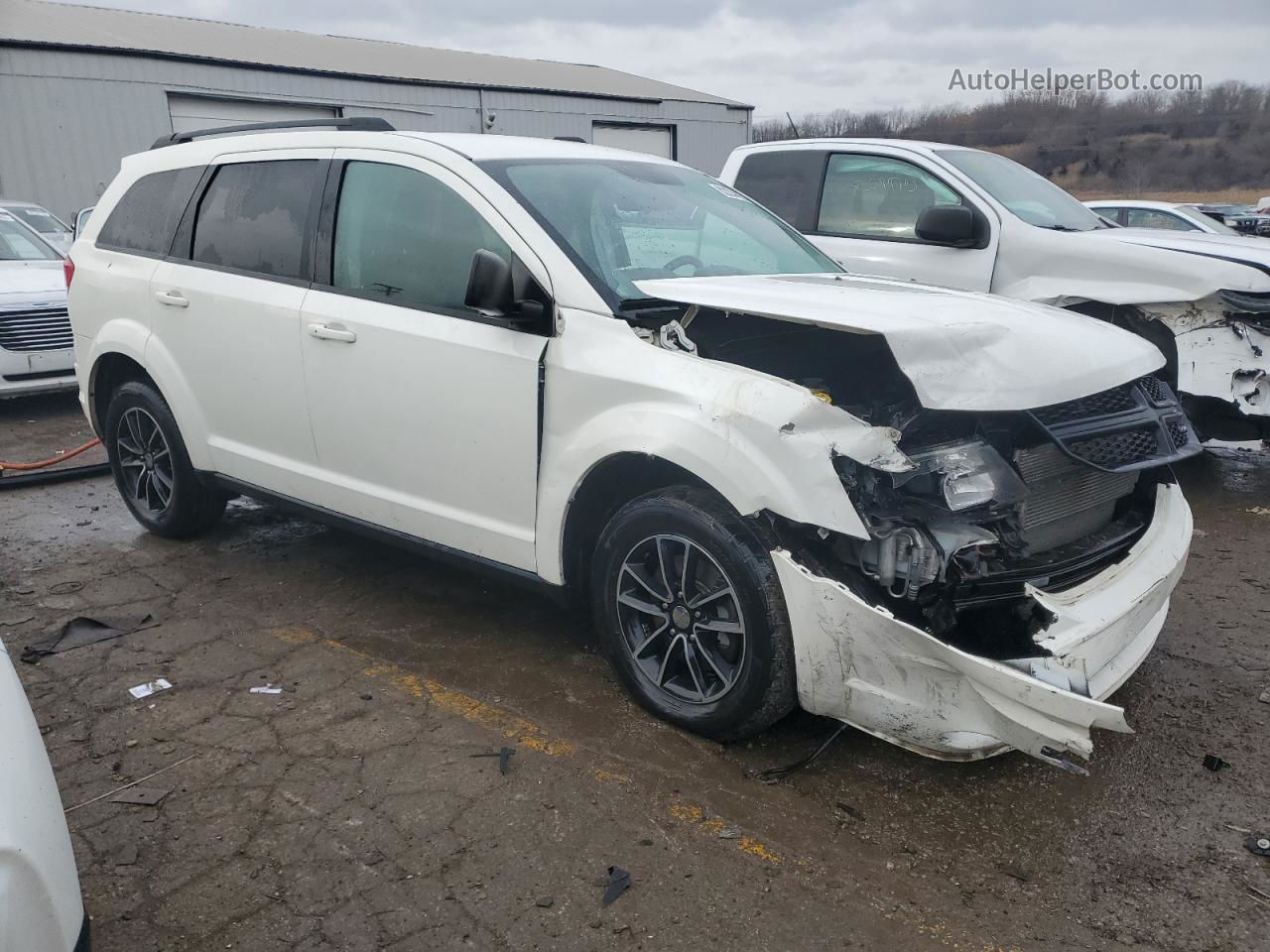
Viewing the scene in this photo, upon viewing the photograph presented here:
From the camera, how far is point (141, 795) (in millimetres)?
3002

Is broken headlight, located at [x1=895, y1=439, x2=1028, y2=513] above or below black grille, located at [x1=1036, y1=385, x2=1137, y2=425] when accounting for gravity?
below

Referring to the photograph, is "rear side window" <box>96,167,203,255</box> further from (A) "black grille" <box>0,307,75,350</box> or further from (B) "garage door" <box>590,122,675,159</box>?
(B) "garage door" <box>590,122,675,159</box>

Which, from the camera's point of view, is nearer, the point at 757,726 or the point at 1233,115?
the point at 757,726

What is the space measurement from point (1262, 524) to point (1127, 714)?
8.46 ft

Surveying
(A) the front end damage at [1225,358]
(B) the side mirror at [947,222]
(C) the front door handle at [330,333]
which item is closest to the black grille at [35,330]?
(C) the front door handle at [330,333]

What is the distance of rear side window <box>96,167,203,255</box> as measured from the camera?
4.69 metres

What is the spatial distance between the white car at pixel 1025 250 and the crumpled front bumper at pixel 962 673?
317 centimetres

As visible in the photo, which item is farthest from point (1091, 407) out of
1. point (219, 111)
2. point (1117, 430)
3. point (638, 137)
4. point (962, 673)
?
point (638, 137)

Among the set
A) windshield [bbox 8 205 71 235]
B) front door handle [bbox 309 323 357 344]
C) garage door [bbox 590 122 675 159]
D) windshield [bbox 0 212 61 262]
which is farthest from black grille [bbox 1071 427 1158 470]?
garage door [bbox 590 122 675 159]

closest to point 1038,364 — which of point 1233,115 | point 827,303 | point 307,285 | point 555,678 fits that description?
point 827,303

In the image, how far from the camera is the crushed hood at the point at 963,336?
9.16ft

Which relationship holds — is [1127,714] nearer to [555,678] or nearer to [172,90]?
[555,678]

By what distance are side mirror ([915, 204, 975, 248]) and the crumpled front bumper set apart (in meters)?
3.28

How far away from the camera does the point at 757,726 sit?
9.96ft
